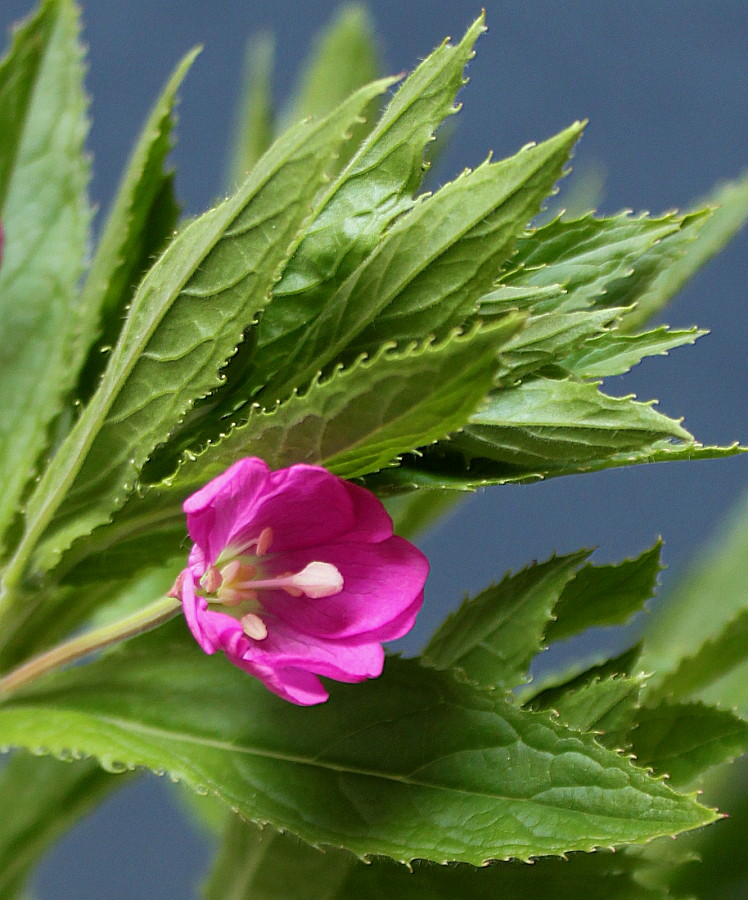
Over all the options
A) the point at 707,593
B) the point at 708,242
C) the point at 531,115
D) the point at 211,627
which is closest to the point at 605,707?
the point at 211,627

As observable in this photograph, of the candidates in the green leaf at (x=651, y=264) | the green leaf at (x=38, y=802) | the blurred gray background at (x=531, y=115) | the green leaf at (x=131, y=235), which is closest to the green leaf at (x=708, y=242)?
the green leaf at (x=651, y=264)

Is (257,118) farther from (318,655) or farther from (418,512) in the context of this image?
(318,655)

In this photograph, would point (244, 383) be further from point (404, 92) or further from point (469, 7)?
point (469, 7)

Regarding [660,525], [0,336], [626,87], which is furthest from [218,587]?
[660,525]

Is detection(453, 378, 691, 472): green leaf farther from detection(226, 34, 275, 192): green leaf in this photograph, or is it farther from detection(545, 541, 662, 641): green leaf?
detection(226, 34, 275, 192): green leaf

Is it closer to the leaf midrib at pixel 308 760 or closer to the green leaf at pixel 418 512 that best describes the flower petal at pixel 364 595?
the leaf midrib at pixel 308 760
